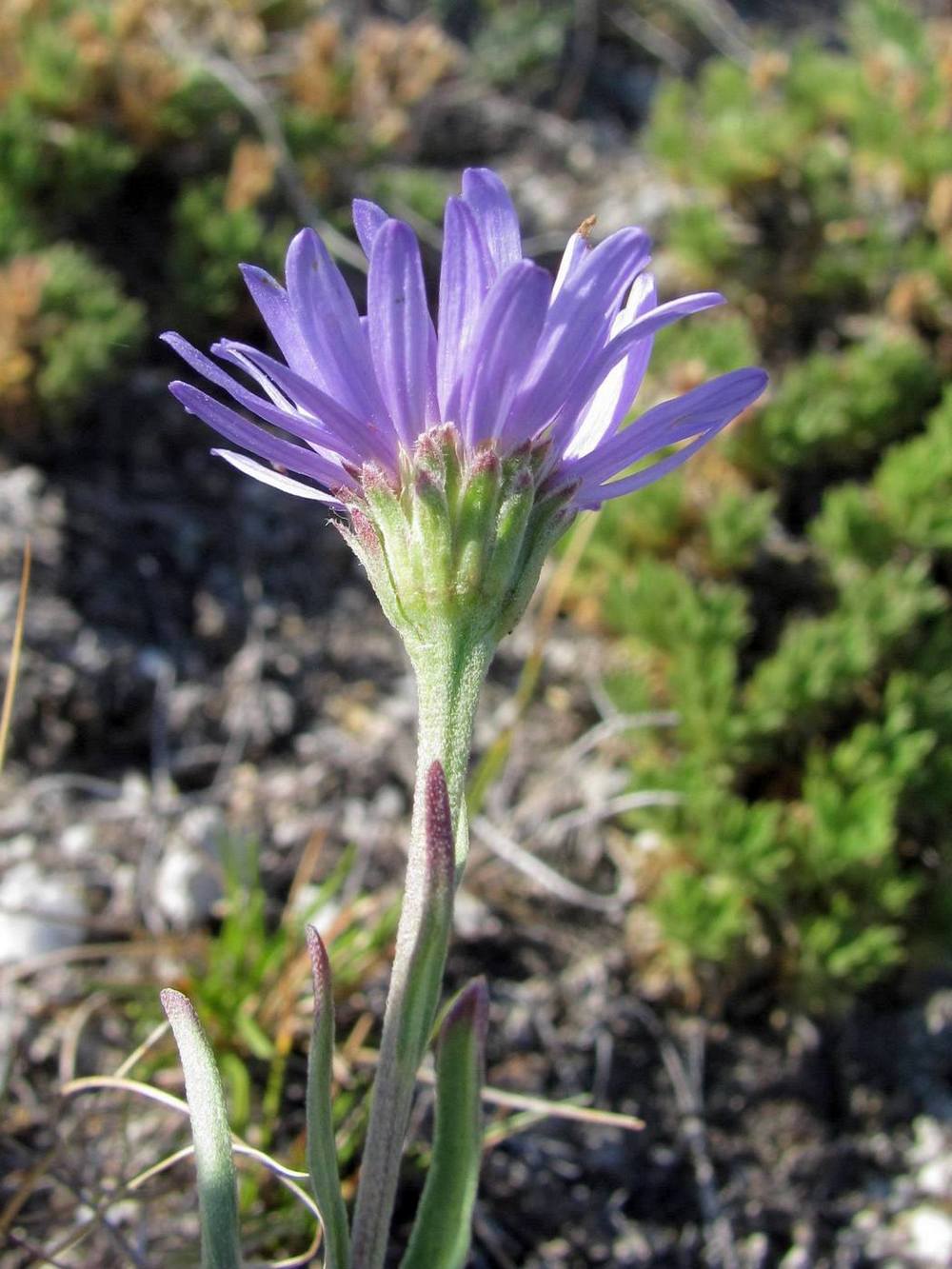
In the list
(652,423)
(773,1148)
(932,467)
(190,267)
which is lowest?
(773,1148)

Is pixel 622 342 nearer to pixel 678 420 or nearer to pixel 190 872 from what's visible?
pixel 678 420

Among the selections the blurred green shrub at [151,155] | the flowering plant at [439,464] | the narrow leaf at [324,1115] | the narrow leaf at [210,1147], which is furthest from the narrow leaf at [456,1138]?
the blurred green shrub at [151,155]

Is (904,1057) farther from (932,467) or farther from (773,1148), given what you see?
(932,467)

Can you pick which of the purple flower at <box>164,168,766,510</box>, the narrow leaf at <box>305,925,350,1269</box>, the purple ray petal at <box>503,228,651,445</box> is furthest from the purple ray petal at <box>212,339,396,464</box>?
the narrow leaf at <box>305,925,350,1269</box>

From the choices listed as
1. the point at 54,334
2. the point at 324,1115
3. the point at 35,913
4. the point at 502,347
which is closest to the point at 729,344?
the point at 54,334

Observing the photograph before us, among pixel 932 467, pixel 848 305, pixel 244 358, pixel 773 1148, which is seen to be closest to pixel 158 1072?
pixel 773 1148

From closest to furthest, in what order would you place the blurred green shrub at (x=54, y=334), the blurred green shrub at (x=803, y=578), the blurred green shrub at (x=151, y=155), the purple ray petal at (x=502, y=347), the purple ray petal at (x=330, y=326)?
1. the purple ray petal at (x=502, y=347)
2. the purple ray petal at (x=330, y=326)
3. the blurred green shrub at (x=803, y=578)
4. the blurred green shrub at (x=54, y=334)
5. the blurred green shrub at (x=151, y=155)

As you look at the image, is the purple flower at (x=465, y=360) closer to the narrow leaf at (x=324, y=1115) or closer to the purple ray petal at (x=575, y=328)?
the purple ray petal at (x=575, y=328)

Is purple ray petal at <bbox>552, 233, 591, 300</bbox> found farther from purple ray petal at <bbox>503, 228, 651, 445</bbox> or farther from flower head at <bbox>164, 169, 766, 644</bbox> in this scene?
purple ray petal at <bbox>503, 228, 651, 445</bbox>
